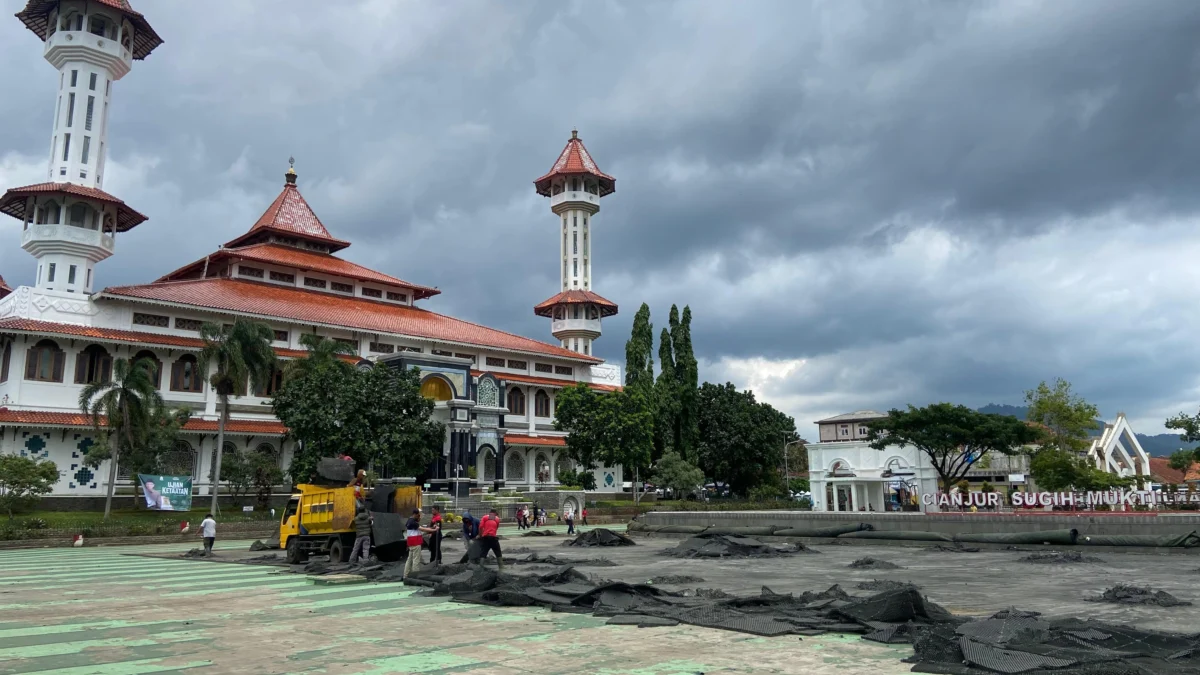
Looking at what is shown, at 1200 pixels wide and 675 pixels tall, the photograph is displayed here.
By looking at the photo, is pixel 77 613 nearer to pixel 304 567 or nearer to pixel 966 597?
pixel 304 567

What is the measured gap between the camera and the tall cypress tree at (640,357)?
6094cm

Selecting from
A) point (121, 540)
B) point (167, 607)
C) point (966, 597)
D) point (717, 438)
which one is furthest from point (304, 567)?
point (717, 438)

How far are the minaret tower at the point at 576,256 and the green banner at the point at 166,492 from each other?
37.6 metres

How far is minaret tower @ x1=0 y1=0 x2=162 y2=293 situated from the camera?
44344 mm

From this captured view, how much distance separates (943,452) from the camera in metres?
45.5

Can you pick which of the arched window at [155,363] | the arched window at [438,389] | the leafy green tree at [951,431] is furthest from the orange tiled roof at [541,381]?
the leafy green tree at [951,431]

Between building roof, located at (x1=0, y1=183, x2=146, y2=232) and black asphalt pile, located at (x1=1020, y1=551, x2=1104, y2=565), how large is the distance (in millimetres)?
45957

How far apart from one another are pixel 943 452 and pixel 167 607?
137ft

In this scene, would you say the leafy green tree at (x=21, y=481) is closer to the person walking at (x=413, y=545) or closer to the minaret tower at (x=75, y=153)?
the minaret tower at (x=75, y=153)

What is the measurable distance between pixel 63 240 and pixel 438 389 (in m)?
21.3

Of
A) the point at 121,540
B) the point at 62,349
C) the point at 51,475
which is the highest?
the point at 62,349

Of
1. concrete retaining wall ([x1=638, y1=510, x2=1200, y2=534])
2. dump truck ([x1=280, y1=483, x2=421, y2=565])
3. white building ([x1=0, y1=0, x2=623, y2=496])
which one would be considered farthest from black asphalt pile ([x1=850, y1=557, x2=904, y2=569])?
white building ([x1=0, y1=0, x2=623, y2=496])

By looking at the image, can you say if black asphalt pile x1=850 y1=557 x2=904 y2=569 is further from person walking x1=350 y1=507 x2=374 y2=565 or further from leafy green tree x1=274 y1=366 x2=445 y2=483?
leafy green tree x1=274 y1=366 x2=445 y2=483

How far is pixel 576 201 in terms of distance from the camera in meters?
71.7
